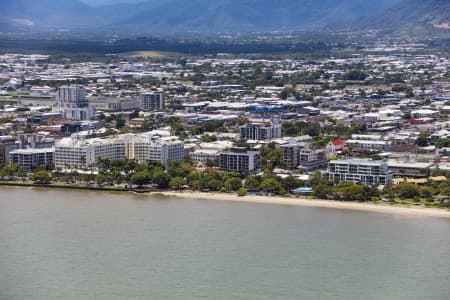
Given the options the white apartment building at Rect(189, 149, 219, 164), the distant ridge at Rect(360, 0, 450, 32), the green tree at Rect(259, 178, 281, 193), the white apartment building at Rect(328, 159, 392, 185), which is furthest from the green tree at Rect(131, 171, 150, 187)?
the distant ridge at Rect(360, 0, 450, 32)

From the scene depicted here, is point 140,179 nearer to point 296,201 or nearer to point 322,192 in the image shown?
point 296,201

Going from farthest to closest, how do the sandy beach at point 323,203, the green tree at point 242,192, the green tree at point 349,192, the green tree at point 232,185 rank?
1. the green tree at point 232,185
2. the green tree at point 242,192
3. the green tree at point 349,192
4. the sandy beach at point 323,203

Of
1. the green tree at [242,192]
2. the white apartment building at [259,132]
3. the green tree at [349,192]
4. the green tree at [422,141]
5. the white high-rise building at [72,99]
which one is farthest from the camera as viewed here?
the white high-rise building at [72,99]

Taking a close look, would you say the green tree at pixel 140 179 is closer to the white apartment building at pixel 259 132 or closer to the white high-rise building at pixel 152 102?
the white apartment building at pixel 259 132

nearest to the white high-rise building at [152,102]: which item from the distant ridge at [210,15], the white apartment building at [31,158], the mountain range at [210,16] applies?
the white apartment building at [31,158]

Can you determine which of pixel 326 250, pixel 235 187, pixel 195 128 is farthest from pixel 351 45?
pixel 326 250

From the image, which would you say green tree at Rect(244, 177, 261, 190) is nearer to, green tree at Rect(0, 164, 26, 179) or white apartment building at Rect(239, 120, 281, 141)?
green tree at Rect(0, 164, 26, 179)

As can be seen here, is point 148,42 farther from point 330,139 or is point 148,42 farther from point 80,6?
point 80,6
